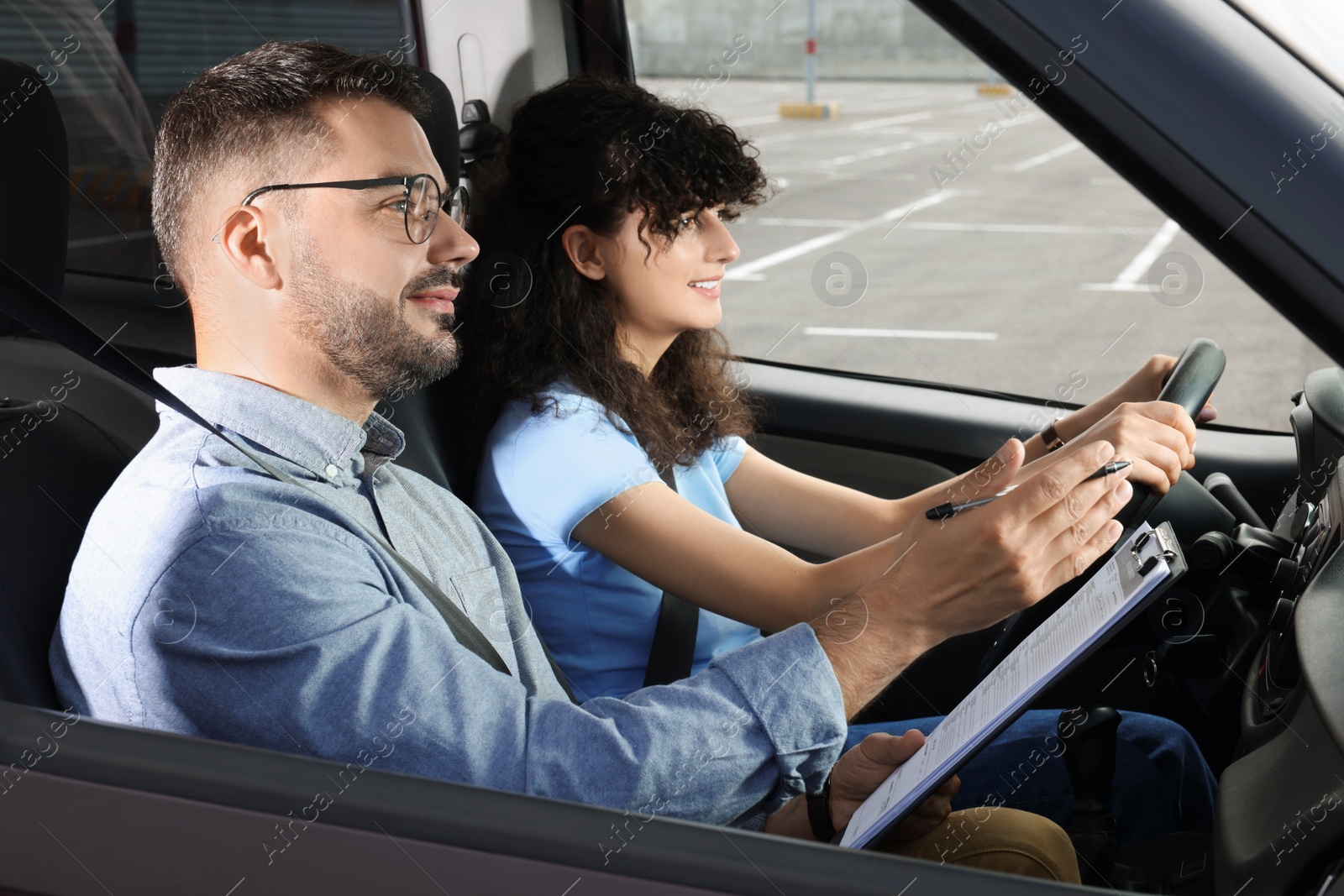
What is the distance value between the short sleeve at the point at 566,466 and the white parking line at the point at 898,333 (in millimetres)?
5122

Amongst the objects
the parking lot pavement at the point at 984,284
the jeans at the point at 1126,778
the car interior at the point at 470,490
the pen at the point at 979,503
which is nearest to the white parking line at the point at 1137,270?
the parking lot pavement at the point at 984,284

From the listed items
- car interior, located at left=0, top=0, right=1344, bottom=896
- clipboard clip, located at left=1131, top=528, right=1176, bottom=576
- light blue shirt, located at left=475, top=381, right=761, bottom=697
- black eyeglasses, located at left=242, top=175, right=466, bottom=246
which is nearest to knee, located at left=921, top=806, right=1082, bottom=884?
car interior, located at left=0, top=0, right=1344, bottom=896

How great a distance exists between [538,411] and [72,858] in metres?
0.85

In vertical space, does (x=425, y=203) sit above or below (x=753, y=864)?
above

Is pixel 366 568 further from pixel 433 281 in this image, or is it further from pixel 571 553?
pixel 571 553

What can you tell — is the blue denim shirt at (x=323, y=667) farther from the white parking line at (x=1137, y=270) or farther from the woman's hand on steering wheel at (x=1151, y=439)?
the white parking line at (x=1137, y=270)

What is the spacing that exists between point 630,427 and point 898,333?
5220mm

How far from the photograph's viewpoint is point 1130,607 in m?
0.83

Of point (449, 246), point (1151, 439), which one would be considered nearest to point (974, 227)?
point (1151, 439)

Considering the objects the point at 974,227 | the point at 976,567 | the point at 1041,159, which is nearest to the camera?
the point at 976,567

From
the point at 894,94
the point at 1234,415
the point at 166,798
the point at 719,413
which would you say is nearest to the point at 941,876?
the point at 166,798

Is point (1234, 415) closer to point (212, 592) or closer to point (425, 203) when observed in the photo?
point (425, 203)

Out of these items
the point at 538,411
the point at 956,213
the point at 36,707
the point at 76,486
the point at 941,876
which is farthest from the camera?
the point at 956,213

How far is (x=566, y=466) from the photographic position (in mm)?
1533
